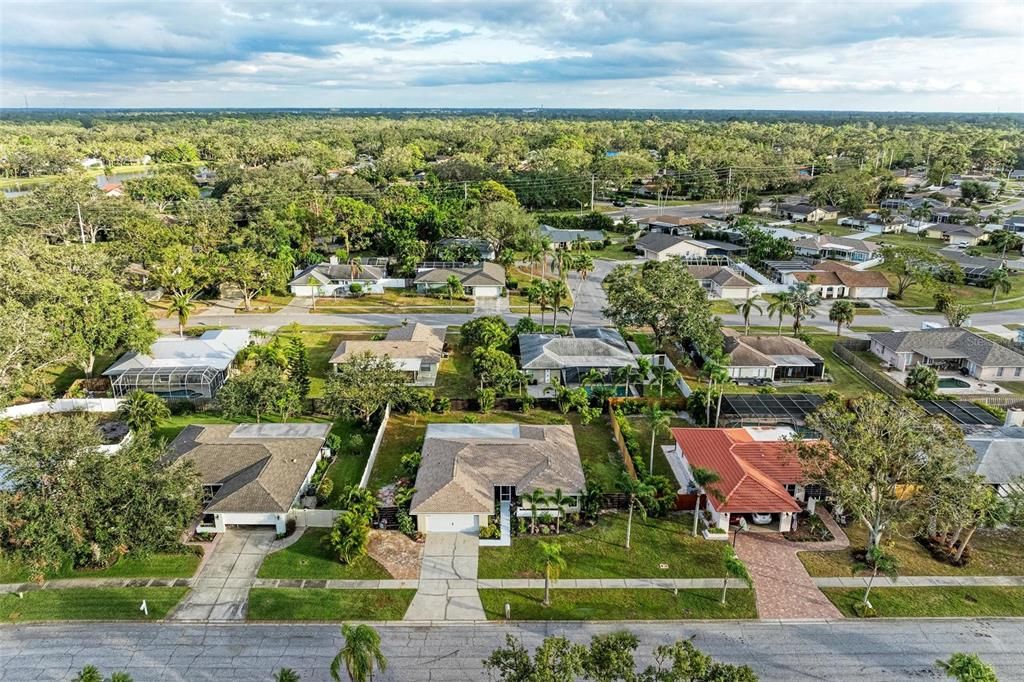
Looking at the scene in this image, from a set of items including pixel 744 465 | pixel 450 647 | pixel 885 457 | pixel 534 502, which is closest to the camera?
pixel 450 647

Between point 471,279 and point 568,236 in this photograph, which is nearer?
point 471,279

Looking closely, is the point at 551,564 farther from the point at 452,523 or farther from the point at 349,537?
the point at 349,537

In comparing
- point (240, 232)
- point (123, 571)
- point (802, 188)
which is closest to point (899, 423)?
point (123, 571)

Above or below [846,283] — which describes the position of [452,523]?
below

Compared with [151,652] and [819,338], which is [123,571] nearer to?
[151,652]

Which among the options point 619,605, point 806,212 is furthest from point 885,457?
point 806,212

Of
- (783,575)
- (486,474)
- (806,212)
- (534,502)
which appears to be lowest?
(783,575)

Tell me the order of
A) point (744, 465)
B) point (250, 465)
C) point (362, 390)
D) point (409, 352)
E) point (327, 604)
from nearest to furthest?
1. point (327, 604)
2. point (744, 465)
3. point (250, 465)
4. point (362, 390)
5. point (409, 352)
